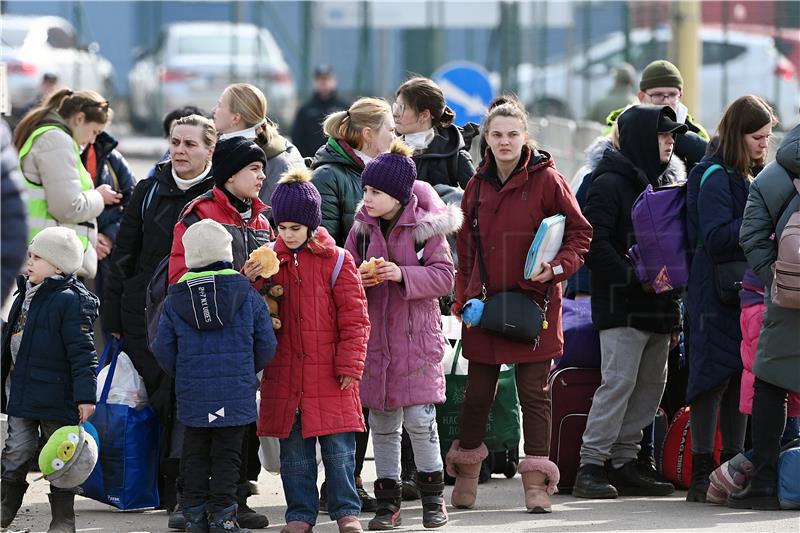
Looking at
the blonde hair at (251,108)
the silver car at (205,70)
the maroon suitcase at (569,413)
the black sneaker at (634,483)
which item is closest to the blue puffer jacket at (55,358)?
the blonde hair at (251,108)

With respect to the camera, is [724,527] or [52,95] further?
[52,95]

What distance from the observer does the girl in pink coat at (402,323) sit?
7.23m

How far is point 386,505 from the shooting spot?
723 cm

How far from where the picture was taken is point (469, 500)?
7.74 meters

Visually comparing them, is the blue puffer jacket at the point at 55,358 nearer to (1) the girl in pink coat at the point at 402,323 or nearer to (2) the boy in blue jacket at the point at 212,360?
(2) the boy in blue jacket at the point at 212,360

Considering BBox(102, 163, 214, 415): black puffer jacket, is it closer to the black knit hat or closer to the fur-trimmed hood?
the black knit hat

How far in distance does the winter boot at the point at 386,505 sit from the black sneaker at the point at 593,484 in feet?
3.99

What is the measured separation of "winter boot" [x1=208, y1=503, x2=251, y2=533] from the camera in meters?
6.85

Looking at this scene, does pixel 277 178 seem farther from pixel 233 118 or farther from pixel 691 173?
pixel 691 173

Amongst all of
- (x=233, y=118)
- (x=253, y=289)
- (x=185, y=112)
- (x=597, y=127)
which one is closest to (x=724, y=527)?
(x=253, y=289)

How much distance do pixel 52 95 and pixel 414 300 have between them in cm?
272

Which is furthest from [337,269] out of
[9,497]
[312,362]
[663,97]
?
[663,97]

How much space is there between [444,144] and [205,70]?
54.6 feet

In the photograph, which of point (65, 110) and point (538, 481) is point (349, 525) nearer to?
point (538, 481)
